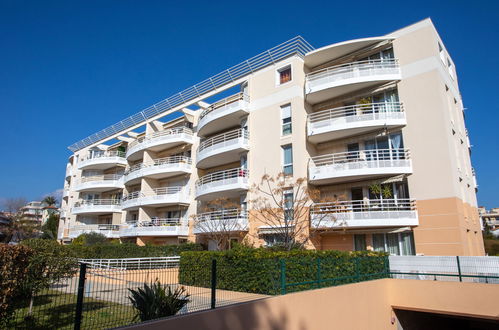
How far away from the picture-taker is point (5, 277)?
7.44 meters

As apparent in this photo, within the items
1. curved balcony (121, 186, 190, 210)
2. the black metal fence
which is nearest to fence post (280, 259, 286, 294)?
the black metal fence

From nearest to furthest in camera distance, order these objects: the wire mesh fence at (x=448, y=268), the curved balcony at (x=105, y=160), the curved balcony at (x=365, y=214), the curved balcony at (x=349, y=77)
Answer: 1. the wire mesh fence at (x=448, y=268)
2. the curved balcony at (x=365, y=214)
3. the curved balcony at (x=349, y=77)
4. the curved balcony at (x=105, y=160)

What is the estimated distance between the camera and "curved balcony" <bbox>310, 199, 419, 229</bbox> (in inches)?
706

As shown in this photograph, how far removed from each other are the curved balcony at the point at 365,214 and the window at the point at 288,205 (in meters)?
1.25

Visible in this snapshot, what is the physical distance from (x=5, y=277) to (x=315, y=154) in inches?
737

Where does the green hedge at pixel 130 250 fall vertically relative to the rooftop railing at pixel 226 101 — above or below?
below

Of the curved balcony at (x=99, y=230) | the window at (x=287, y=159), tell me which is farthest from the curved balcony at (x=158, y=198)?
the window at (x=287, y=159)

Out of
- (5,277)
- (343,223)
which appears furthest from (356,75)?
(5,277)

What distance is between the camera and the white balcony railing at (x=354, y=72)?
20.3 meters

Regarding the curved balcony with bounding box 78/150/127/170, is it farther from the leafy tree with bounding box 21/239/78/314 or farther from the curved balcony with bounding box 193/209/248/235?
the leafy tree with bounding box 21/239/78/314

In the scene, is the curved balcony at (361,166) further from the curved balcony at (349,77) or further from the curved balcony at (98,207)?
the curved balcony at (98,207)

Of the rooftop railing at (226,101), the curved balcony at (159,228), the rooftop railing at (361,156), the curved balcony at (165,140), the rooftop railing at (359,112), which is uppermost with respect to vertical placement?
the rooftop railing at (226,101)

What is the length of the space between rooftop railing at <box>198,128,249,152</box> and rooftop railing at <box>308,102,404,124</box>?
204 inches

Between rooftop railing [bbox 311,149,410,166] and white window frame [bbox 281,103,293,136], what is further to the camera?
white window frame [bbox 281,103,293,136]
